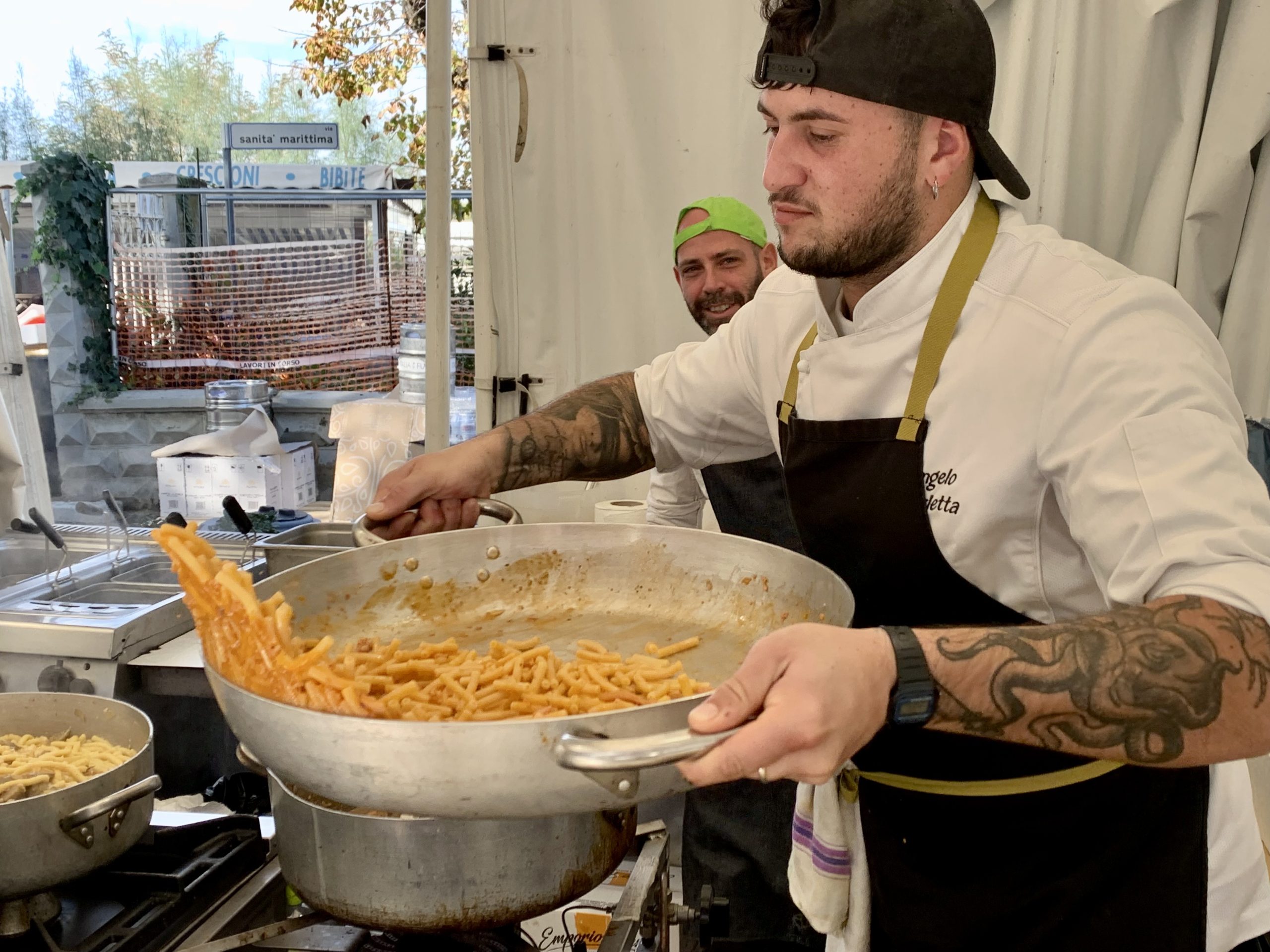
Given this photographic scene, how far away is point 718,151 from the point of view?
3.13 metres

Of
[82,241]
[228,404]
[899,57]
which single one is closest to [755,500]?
[899,57]

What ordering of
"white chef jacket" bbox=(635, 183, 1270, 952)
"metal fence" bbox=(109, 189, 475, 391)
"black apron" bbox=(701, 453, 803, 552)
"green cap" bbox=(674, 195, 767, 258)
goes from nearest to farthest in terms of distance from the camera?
"white chef jacket" bbox=(635, 183, 1270, 952) → "black apron" bbox=(701, 453, 803, 552) → "green cap" bbox=(674, 195, 767, 258) → "metal fence" bbox=(109, 189, 475, 391)

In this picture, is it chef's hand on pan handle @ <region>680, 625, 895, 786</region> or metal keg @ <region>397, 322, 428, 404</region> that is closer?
chef's hand on pan handle @ <region>680, 625, 895, 786</region>

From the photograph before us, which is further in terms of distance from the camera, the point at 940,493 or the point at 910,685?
the point at 940,493

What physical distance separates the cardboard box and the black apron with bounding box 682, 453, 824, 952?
238 centimetres

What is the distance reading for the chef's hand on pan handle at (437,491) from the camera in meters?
1.61

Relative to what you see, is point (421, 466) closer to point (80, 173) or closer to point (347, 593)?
point (347, 593)

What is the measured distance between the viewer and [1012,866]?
1402mm


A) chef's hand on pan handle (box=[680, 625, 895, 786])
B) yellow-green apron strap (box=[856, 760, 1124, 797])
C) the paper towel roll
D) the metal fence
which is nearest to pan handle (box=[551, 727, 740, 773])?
chef's hand on pan handle (box=[680, 625, 895, 786])

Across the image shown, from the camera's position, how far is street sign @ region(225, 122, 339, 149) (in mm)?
4559

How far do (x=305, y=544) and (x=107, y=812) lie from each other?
151 centimetres

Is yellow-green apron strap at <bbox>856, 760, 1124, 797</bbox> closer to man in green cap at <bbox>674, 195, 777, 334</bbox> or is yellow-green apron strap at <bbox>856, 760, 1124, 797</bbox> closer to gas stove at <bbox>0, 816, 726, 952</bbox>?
gas stove at <bbox>0, 816, 726, 952</bbox>

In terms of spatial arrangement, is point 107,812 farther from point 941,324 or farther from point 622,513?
point 622,513

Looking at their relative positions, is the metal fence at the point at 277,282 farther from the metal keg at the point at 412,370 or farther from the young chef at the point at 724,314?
the young chef at the point at 724,314
